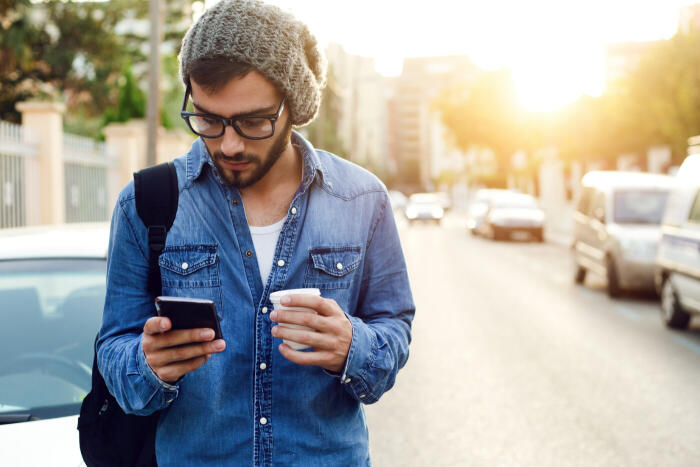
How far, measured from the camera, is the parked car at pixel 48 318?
2.71 metres

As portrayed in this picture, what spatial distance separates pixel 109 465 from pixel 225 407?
31 centimetres

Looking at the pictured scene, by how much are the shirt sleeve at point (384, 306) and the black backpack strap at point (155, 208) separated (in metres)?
0.47

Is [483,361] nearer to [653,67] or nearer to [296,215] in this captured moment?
[296,215]

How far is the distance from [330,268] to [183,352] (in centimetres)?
40

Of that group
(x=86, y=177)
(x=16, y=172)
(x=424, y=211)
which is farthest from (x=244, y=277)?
(x=424, y=211)

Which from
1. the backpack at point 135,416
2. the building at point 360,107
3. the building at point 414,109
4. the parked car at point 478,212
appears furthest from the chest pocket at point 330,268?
the building at point 414,109

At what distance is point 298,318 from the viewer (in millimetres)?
1520

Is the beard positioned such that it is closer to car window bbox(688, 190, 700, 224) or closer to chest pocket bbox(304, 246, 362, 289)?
chest pocket bbox(304, 246, 362, 289)

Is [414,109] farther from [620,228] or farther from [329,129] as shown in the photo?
[620,228]

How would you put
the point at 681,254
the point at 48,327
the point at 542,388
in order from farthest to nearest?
the point at 681,254 → the point at 542,388 → the point at 48,327

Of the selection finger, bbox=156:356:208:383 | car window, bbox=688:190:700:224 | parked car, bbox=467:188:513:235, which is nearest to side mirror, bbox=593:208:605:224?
car window, bbox=688:190:700:224

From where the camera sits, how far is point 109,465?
1755 millimetres

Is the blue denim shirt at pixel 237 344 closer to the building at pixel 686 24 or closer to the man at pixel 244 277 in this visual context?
the man at pixel 244 277

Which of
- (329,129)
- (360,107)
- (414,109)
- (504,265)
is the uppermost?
(414,109)
